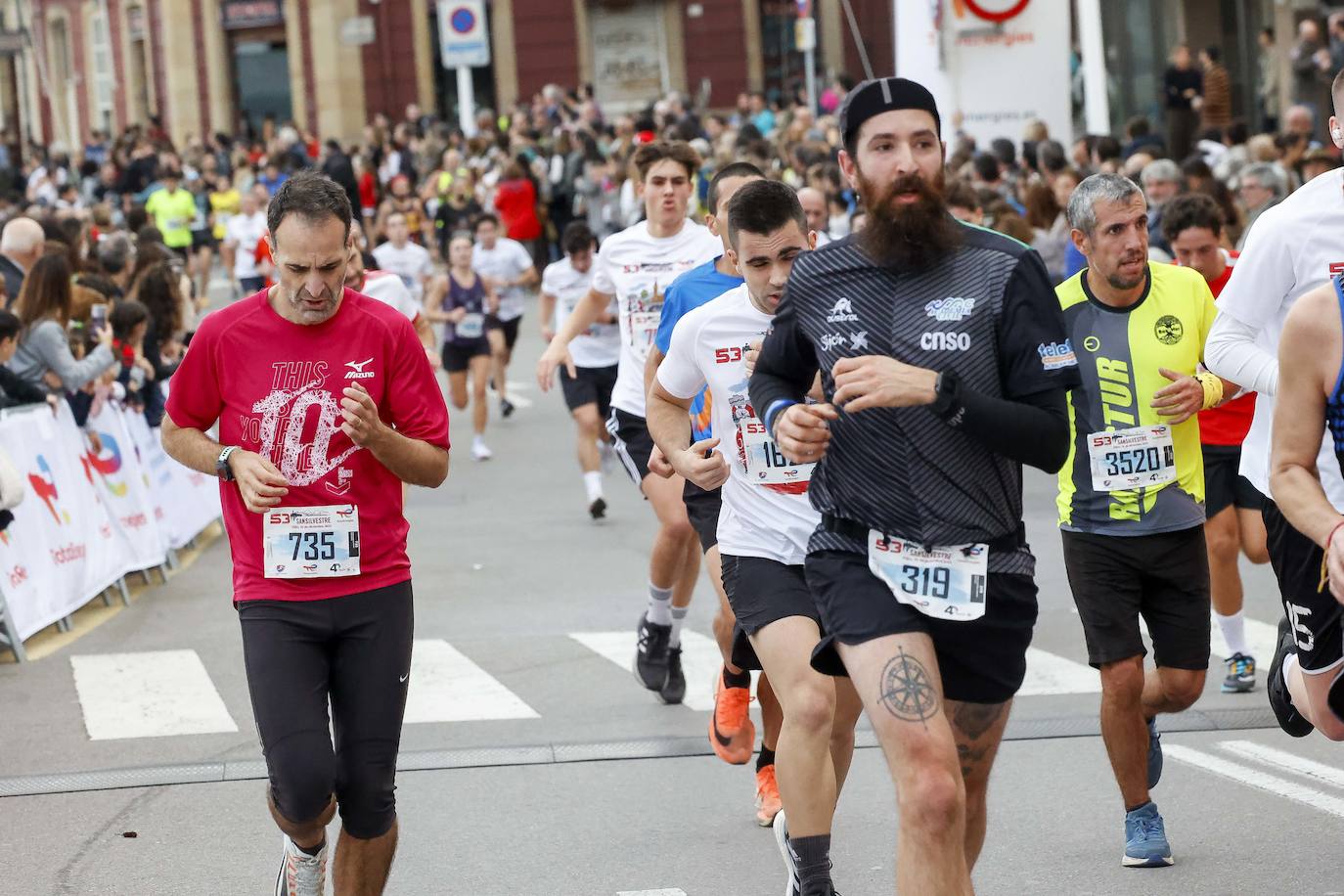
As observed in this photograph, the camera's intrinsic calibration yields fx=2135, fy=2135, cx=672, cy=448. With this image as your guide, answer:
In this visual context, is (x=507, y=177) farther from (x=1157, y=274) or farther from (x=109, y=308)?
(x=1157, y=274)

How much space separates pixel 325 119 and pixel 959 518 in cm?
4713

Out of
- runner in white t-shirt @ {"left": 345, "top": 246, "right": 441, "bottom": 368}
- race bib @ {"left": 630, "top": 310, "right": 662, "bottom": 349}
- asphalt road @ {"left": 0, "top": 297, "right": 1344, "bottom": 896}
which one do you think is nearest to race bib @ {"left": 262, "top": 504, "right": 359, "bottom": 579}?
asphalt road @ {"left": 0, "top": 297, "right": 1344, "bottom": 896}

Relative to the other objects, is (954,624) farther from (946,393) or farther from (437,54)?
(437,54)

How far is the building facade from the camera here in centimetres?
4922

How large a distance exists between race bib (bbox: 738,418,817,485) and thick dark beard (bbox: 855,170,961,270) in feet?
4.43

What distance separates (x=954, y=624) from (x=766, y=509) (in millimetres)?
1362

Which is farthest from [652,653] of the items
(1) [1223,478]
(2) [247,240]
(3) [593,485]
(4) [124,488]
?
(2) [247,240]

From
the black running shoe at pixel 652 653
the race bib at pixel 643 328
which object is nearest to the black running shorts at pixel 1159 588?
the black running shoe at pixel 652 653

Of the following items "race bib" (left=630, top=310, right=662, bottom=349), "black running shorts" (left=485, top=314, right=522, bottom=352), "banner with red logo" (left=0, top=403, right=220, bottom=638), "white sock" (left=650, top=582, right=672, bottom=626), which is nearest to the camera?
"white sock" (left=650, top=582, right=672, bottom=626)

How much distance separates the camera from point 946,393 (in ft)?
14.5

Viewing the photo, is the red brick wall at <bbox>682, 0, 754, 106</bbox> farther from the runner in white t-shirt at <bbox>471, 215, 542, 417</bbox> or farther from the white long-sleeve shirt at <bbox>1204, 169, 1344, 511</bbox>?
the white long-sleeve shirt at <bbox>1204, 169, 1344, 511</bbox>

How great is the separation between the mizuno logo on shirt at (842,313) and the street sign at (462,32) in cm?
2687

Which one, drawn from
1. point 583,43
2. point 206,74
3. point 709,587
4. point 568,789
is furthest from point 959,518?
point 206,74

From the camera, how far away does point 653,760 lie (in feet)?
26.0
